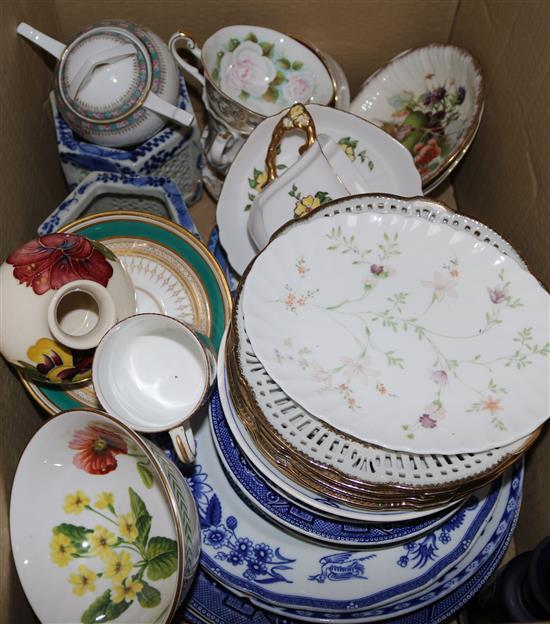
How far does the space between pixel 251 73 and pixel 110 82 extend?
169mm

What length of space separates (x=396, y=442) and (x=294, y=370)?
0.09 m

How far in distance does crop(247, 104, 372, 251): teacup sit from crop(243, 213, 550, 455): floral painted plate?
8 cm

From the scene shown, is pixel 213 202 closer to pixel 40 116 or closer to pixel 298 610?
pixel 40 116

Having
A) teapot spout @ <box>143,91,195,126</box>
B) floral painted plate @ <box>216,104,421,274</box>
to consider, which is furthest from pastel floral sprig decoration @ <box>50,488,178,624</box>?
teapot spout @ <box>143,91,195,126</box>

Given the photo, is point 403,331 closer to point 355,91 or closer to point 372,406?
point 372,406

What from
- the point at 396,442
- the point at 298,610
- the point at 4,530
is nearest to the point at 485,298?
the point at 396,442

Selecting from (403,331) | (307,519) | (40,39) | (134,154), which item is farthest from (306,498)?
(40,39)

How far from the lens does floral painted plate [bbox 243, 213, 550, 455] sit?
52 cm

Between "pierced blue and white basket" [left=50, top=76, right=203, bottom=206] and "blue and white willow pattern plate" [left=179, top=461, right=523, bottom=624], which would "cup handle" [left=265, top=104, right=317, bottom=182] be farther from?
"blue and white willow pattern plate" [left=179, top=461, right=523, bottom=624]

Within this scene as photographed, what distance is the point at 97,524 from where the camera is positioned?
23.2 inches

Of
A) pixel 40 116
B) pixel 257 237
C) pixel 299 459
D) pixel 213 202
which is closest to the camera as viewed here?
pixel 299 459

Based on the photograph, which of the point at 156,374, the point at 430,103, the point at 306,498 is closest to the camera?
the point at 306,498

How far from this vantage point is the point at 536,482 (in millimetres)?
635

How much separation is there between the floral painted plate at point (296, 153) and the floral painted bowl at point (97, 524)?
0.22m
